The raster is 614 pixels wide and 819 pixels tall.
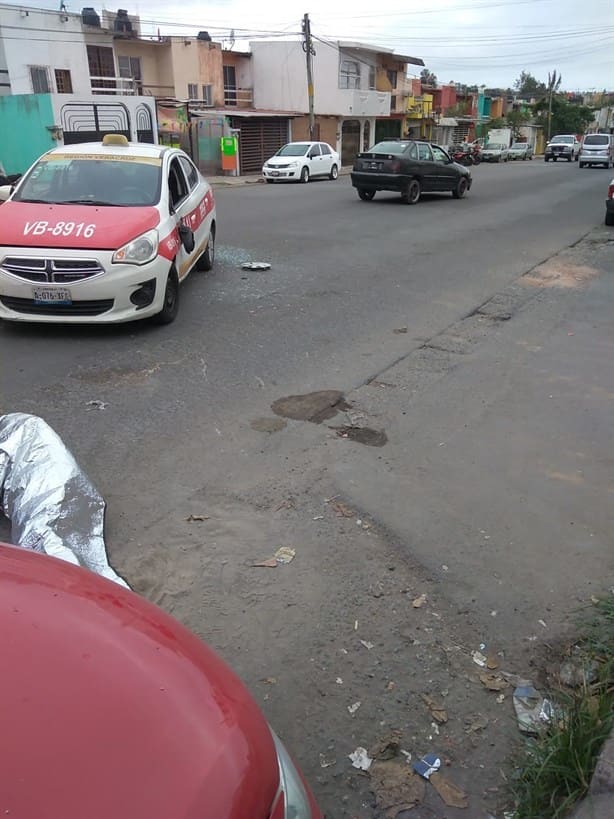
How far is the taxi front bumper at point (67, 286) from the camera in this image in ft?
20.7

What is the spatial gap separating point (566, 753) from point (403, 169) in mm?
18267

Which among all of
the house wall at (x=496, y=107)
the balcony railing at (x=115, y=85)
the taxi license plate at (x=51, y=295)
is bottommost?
the taxi license plate at (x=51, y=295)

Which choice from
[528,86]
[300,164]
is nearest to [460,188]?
[300,164]

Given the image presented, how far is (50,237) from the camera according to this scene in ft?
21.0

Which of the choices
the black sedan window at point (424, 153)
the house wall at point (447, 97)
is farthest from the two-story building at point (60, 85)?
the house wall at point (447, 97)

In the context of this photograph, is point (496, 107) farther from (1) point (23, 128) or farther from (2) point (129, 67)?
(1) point (23, 128)

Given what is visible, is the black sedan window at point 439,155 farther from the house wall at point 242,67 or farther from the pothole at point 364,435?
the house wall at point 242,67

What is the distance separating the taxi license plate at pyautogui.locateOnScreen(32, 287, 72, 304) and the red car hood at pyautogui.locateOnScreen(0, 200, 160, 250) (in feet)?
1.35

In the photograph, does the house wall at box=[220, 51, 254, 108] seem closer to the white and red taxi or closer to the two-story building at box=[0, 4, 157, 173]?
the two-story building at box=[0, 4, 157, 173]

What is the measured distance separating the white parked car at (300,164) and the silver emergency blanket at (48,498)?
88.3 ft

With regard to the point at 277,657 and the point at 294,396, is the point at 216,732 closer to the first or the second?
the point at 277,657

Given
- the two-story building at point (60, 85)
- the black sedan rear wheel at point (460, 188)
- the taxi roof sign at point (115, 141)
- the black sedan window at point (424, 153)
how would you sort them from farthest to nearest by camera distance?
the two-story building at point (60, 85) → the black sedan rear wheel at point (460, 188) → the black sedan window at point (424, 153) → the taxi roof sign at point (115, 141)

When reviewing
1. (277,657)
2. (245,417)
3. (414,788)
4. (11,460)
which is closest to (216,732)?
(414,788)

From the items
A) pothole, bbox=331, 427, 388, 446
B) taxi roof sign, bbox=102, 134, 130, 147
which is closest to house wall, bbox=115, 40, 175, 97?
taxi roof sign, bbox=102, 134, 130, 147
